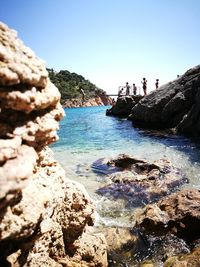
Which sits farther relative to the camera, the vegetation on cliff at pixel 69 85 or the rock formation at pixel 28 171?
the vegetation on cliff at pixel 69 85

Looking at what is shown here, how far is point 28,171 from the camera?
2246 millimetres

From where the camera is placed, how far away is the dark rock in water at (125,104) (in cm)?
3462

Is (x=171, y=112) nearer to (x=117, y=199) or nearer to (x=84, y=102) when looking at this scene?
(x=117, y=199)

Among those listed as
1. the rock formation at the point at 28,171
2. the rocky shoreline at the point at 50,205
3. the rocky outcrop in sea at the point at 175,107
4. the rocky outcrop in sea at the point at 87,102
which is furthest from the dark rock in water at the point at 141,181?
the rocky outcrop in sea at the point at 87,102

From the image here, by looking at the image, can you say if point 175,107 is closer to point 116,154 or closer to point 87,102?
point 116,154

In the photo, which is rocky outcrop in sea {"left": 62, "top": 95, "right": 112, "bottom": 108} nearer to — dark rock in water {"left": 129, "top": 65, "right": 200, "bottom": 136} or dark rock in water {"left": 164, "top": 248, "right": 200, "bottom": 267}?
dark rock in water {"left": 129, "top": 65, "right": 200, "bottom": 136}

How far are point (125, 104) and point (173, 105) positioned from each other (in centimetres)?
1361

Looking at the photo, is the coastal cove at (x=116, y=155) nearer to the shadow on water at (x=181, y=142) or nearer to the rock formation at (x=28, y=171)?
the shadow on water at (x=181, y=142)

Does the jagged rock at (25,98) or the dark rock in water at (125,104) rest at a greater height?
the jagged rock at (25,98)

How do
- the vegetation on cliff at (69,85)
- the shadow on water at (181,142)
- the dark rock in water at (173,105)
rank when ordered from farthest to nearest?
the vegetation on cliff at (69,85), the dark rock in water at (173,105), the shadow on water at (181,142)

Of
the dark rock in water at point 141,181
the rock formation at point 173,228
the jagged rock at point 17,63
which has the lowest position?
the dark rock in water at point 141,181

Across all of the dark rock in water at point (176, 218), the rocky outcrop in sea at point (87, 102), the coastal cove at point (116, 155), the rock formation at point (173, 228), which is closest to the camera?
the rock formation at point (173, 228)

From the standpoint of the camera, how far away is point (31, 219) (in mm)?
2672

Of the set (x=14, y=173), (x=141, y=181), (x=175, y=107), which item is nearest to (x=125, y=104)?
(x=175, y=107)
